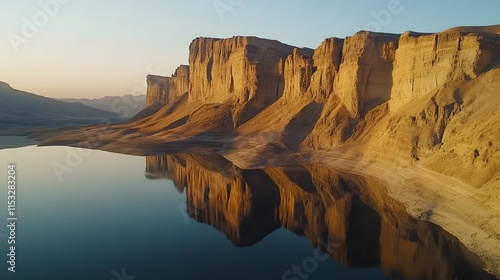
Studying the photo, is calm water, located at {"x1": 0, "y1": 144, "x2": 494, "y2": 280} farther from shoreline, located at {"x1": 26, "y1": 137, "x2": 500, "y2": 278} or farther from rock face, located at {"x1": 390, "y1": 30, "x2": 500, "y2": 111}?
rock face, located at {"x1": 390, "y1": 30, "x2": 500, "y2": 111}

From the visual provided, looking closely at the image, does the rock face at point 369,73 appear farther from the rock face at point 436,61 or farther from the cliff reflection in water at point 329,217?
the cliff reflection in water at point 329,217

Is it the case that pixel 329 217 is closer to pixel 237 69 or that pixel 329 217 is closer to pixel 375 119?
pixel 375 119

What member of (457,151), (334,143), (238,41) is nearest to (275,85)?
(238,41)

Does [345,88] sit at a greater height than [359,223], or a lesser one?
greater

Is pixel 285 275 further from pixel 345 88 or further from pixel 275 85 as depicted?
pixel 275 85

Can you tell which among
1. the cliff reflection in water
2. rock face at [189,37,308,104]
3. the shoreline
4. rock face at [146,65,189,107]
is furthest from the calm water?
rock face at [146,65,189,107]

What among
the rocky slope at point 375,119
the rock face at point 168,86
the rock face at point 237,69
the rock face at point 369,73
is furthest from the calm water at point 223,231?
the rock face at point 168,86

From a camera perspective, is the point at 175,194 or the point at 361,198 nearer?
the point at 361,198
